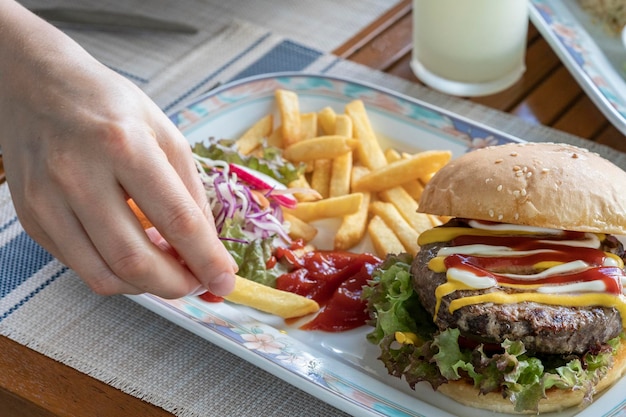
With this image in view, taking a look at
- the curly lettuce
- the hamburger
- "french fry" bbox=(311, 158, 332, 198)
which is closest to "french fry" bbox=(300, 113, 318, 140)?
"french fry" bbox=(311, 158, 332, 198)

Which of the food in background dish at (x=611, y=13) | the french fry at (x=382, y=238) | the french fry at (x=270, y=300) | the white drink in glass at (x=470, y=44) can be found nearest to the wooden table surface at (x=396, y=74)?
the white drink in glass at (x=470, y=44)

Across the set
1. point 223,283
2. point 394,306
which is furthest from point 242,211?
point 223,283

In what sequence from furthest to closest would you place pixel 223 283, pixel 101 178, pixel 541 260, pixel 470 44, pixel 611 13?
pixel 611 13, pixel 470 44, pixel 541 260, pixel 223 283, pixel 101 178

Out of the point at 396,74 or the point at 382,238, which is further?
the point at 396,74

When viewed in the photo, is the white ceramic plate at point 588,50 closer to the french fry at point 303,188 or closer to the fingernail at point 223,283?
the french fry at point 303,188

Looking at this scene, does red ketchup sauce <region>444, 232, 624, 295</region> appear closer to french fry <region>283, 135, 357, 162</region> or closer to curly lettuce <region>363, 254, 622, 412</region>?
curly lettuce <region>363, 254, 622, 412</region>

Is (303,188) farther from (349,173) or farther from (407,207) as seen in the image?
(407,207)

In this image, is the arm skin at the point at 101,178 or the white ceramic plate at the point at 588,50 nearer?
the arm skin at the point at 101,178
